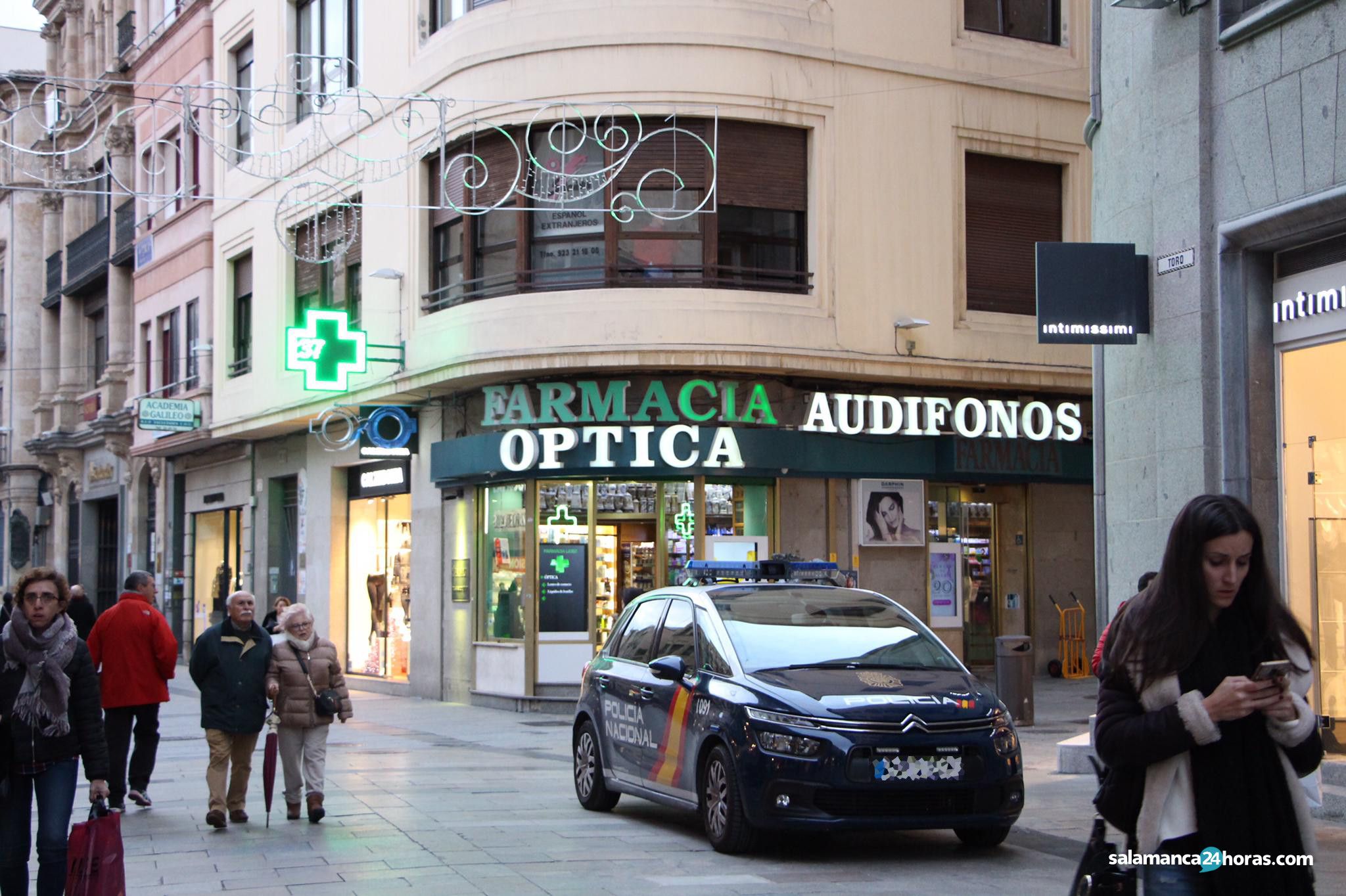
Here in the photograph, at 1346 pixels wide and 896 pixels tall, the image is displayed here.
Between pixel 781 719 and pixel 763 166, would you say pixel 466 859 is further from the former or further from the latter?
pixel 763 166

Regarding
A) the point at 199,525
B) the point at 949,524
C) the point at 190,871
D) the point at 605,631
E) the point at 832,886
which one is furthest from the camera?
the point at 199,525

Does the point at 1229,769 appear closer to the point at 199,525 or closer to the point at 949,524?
the point at 949,524

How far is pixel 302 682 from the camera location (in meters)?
12.0

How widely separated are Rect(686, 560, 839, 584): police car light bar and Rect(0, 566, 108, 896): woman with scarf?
18.5 ft

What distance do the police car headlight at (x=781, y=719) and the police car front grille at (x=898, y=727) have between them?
0.15 feet

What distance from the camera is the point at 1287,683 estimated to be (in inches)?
161

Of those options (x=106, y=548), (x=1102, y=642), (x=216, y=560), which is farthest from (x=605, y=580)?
(x=106, y=548)

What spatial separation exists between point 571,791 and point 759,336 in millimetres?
8629

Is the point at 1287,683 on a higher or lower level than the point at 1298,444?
lower

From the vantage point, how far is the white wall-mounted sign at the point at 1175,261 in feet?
39.8

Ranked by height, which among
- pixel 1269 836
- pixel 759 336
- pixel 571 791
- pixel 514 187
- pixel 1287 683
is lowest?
pixel 571 791

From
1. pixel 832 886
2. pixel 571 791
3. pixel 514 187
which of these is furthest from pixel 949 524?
pixel 832 886

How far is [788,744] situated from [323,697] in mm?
4028

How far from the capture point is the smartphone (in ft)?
13.3
